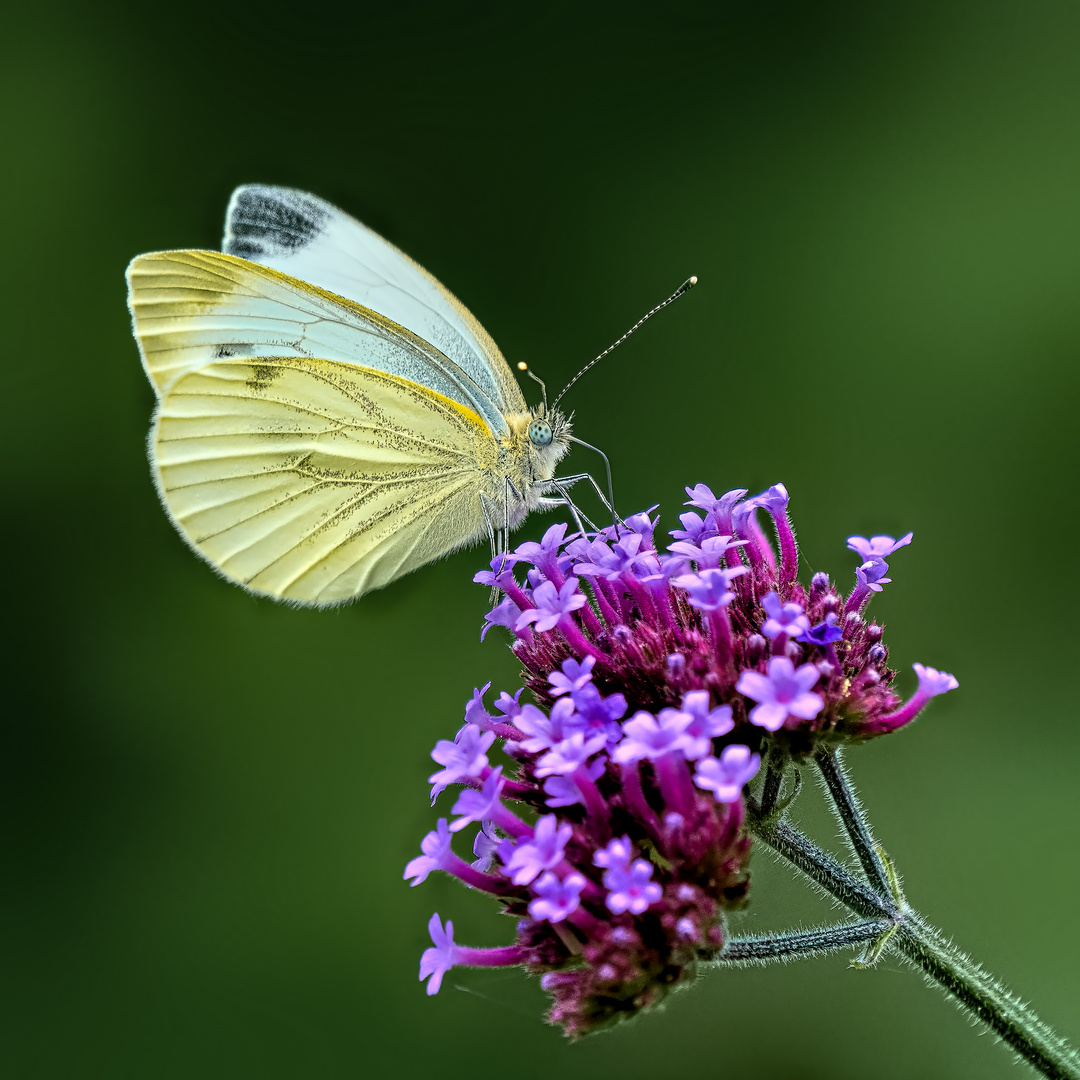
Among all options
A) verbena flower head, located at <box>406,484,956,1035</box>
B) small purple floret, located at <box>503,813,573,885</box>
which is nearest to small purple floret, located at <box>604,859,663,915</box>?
verbena flower head, located at <box>406,484,956,1035</box>

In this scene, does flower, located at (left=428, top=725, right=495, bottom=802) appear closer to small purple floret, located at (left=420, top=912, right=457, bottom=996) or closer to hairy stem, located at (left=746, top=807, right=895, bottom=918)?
small purple floret, located at (left=420, top=912, right=457, bottom=996)

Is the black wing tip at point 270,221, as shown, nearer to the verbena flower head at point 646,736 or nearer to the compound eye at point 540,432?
the compound eye at point 540,432

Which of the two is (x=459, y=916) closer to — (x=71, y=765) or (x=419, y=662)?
(x=419, y=662)

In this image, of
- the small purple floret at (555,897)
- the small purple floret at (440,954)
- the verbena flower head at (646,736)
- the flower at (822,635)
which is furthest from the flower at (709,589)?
the small purple floret at (440,954)

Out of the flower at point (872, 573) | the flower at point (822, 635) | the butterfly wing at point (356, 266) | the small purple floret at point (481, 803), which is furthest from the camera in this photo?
the butterfly wing at point (356, 266)

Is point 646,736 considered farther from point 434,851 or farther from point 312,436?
point 312,436

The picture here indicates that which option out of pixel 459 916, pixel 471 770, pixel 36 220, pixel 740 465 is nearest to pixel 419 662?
pixel 459 916
